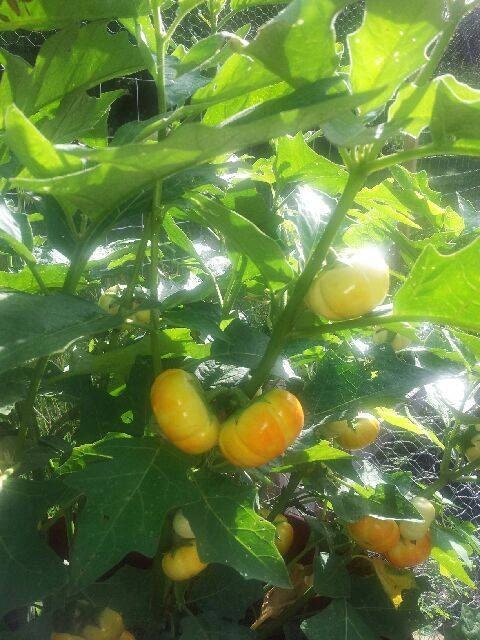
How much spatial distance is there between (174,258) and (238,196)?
0.17 meters


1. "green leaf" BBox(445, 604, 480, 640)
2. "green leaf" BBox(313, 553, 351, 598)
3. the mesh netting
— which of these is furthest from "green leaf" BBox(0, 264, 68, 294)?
the mesh netting

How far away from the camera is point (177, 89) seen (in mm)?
410

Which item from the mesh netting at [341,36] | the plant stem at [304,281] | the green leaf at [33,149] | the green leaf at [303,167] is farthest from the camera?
the mesh netting at [341,36]

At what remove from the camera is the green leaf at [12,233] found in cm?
39

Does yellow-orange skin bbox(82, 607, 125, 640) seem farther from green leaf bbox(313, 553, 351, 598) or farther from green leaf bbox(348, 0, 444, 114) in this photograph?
green leaf bbox(348, 0, 444, 114)

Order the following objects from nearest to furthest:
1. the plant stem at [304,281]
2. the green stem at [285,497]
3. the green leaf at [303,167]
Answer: the plant stem at [304,281]
the green leaf at [303,167]
the green stem at [285,497]

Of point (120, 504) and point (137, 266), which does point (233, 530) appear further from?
point (137, 266)

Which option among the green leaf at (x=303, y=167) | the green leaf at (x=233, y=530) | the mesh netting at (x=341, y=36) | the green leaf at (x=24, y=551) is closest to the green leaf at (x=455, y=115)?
the green leaf at (x=303, y=167)

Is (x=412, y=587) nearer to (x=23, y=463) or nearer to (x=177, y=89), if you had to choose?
(x=23, y=463)

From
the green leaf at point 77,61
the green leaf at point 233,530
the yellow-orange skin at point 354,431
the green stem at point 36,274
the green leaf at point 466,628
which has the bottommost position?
the green leaf at point 466,628

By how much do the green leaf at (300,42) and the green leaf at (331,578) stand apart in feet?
1.45

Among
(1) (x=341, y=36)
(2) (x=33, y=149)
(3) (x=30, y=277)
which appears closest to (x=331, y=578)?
(3) (x=30, y=277)

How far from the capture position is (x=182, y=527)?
19.7 inches

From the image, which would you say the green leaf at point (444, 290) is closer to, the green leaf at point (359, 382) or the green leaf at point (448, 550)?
the green leaf at point (359, 382)
